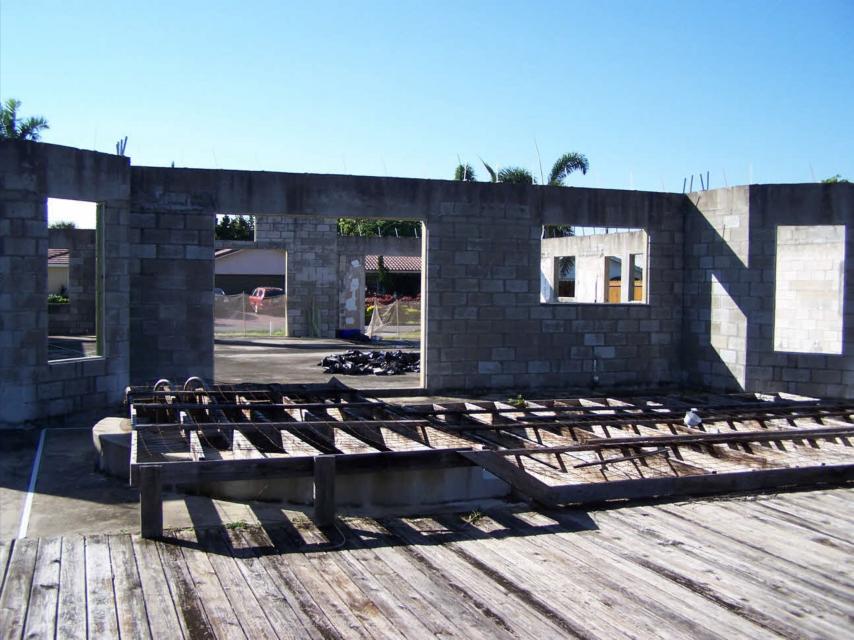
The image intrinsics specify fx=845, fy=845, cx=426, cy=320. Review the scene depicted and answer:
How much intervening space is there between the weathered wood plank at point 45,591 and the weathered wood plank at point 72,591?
29mm

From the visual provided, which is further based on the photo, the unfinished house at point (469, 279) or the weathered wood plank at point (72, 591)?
the unfinished house at point (469, 279)

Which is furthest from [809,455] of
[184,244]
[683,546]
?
[184,244]

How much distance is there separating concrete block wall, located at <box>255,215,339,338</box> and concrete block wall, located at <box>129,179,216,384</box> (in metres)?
13.1

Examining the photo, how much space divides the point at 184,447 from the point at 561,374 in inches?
321

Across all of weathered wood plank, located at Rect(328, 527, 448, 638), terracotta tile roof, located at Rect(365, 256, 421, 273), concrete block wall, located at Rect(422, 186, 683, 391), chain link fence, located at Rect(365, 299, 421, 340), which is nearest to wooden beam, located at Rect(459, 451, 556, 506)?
weathered wood plank, located at Rect(328, 527, 448, 638)

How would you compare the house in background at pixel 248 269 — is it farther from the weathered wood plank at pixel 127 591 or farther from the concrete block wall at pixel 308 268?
the weathered wood plank at pixel 127 591

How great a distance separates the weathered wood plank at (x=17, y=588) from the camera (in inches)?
166

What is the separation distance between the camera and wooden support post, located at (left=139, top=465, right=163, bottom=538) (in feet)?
18.1

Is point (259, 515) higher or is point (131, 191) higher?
point (131, 191)

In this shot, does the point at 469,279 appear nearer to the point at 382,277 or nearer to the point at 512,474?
the point at 512,474

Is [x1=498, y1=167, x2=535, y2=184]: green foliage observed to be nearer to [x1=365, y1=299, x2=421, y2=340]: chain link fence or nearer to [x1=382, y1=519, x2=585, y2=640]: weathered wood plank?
[x1=365, y1=299, x2=421, y2=340]: chain link fence

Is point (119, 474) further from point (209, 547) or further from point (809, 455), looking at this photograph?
point (809, 455)

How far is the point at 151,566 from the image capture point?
5074 mm

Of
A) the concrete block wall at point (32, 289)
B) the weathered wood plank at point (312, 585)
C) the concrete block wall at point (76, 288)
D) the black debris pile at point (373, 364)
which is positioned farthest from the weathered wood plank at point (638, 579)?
the concrete block wall at point (76, 288)
